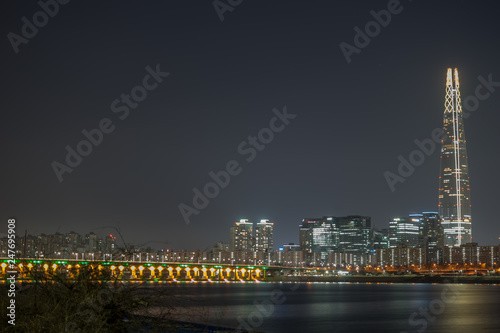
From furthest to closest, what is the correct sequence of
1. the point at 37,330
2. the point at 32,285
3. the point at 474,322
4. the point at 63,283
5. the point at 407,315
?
the point at 407,315, the point at 474,322, the point at 32,285, the point at 63,283, the point at 37,330

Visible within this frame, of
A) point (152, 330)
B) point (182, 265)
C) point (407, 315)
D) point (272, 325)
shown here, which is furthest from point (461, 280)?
point (152, 330)

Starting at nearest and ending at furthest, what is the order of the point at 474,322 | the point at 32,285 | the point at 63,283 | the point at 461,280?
the point at 63,283
the point at 32,285
the point at 474,322
the point at 461,280

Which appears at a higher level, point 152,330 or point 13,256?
point 13,256

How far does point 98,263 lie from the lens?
8734 millimetres

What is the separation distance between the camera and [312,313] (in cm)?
5600

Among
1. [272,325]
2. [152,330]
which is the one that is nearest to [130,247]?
[152,330]

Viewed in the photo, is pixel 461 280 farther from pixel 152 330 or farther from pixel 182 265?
pixel 152 330

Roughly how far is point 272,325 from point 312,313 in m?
14.5

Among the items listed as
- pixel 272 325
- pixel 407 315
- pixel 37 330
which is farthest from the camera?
pixel 407 315

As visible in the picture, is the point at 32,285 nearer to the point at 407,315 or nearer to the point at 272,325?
the point at 272,325

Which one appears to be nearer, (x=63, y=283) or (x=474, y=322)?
(x=63, y=283)

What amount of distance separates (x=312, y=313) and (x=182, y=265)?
8964cm

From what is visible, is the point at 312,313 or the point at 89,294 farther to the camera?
the point at 312,313

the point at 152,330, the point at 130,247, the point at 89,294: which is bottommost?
the point at 152,330
